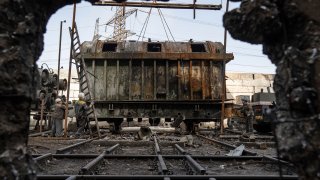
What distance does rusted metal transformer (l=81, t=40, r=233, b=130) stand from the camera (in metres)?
12.4

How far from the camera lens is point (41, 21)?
232 cm

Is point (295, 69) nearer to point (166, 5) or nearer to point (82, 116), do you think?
point (166, 5)

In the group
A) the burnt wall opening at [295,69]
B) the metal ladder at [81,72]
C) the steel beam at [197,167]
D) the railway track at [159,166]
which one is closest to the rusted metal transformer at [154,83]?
the metal ladder at [81,72]

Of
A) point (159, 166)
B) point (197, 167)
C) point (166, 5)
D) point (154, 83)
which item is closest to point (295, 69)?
point (197, 167)

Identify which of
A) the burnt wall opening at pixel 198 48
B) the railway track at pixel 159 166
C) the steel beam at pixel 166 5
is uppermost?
the steel beam at pixel 166 5

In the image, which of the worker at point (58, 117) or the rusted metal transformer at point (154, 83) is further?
the rusted metal transformer at point (154, 83)

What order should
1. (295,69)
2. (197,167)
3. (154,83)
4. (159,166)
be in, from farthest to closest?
(154,83), (159,166), (197,167), (295,69)

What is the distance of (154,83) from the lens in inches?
→ 495

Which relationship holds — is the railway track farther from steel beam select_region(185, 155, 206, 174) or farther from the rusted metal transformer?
the rusted metal transformer

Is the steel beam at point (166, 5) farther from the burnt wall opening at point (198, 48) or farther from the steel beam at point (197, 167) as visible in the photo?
the steel beam at point (197, 167)

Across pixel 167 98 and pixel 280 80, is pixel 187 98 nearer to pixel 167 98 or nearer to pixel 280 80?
pixel 167 98

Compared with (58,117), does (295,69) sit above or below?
above

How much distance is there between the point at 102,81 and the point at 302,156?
11270 mm

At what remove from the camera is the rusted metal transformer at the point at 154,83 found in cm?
1236
